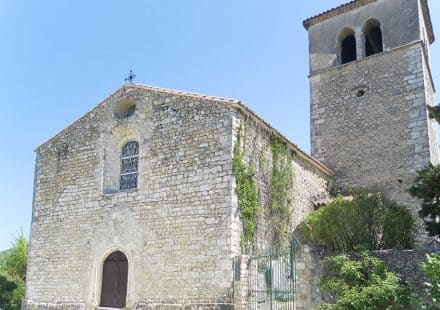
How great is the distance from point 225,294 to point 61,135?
7.92 metres

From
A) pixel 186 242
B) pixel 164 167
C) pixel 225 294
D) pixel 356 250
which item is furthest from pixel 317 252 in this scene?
pixel 164 167

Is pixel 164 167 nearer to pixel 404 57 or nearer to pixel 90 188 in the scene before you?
pixel 90 188

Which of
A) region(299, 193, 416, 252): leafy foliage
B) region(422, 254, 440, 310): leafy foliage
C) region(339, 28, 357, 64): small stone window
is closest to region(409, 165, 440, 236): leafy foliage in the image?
region(299, 193, 416, 252): leafy foliage

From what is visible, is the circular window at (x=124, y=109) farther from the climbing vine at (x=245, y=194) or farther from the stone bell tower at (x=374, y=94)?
the stone bell tower at (x=374, y=94)

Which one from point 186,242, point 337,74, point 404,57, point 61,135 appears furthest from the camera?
point 337,74

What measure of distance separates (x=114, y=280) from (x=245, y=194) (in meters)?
4.46

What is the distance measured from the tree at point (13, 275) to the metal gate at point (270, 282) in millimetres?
10840

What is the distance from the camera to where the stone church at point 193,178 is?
37.5 feet

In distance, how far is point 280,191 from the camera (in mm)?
13242

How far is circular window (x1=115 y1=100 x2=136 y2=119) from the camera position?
1423 centimetres

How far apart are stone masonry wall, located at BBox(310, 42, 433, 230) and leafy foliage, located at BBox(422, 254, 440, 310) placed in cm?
816

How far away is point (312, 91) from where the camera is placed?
19.8 m

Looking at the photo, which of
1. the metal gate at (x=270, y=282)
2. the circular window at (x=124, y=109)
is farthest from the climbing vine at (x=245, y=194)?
the circular window at (x=124, y=109)

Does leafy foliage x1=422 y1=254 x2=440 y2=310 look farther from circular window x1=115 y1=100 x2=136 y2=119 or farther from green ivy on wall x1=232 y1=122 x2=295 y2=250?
circular window x1=115 y1=100 x2=136 y2=119
